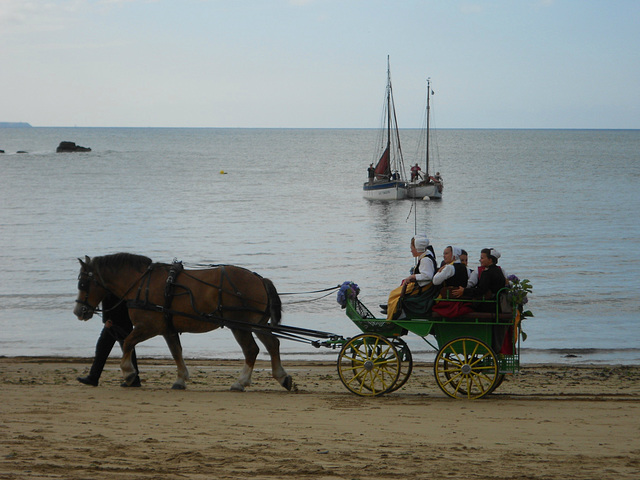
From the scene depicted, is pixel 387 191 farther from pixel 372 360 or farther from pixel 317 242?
pixel 372 360

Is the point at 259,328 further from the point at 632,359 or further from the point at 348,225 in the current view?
the point at 348,225

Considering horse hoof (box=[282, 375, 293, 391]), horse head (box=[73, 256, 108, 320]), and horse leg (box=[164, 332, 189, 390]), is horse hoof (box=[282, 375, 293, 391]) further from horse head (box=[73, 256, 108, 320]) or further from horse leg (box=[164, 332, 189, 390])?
horse head (box=[73, 256, 108, 320])

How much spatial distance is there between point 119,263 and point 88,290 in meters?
0.55

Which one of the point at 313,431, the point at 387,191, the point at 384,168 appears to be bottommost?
the point at 313,431

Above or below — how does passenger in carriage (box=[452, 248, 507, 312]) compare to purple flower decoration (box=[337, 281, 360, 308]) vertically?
above

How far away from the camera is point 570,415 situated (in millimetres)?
8516

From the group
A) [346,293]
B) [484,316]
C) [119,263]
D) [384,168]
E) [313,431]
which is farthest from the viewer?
[384,168]

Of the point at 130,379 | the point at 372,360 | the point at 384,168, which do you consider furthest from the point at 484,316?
the point at 384,168

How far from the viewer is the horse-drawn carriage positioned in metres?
9.26

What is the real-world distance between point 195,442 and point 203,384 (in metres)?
3.83

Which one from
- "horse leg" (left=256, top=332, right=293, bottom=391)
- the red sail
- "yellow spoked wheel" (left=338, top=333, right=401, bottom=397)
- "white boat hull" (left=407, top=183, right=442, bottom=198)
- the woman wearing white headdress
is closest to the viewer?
the woman wearing white headdress

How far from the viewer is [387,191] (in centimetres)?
5488

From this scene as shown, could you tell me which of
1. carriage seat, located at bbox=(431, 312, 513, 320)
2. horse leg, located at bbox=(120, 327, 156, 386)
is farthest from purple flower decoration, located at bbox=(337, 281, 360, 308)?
horse leg, located at bbox=(120, 327, 156, 386)

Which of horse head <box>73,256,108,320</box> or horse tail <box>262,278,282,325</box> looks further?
horse head <box>73,256,108,320</box>
